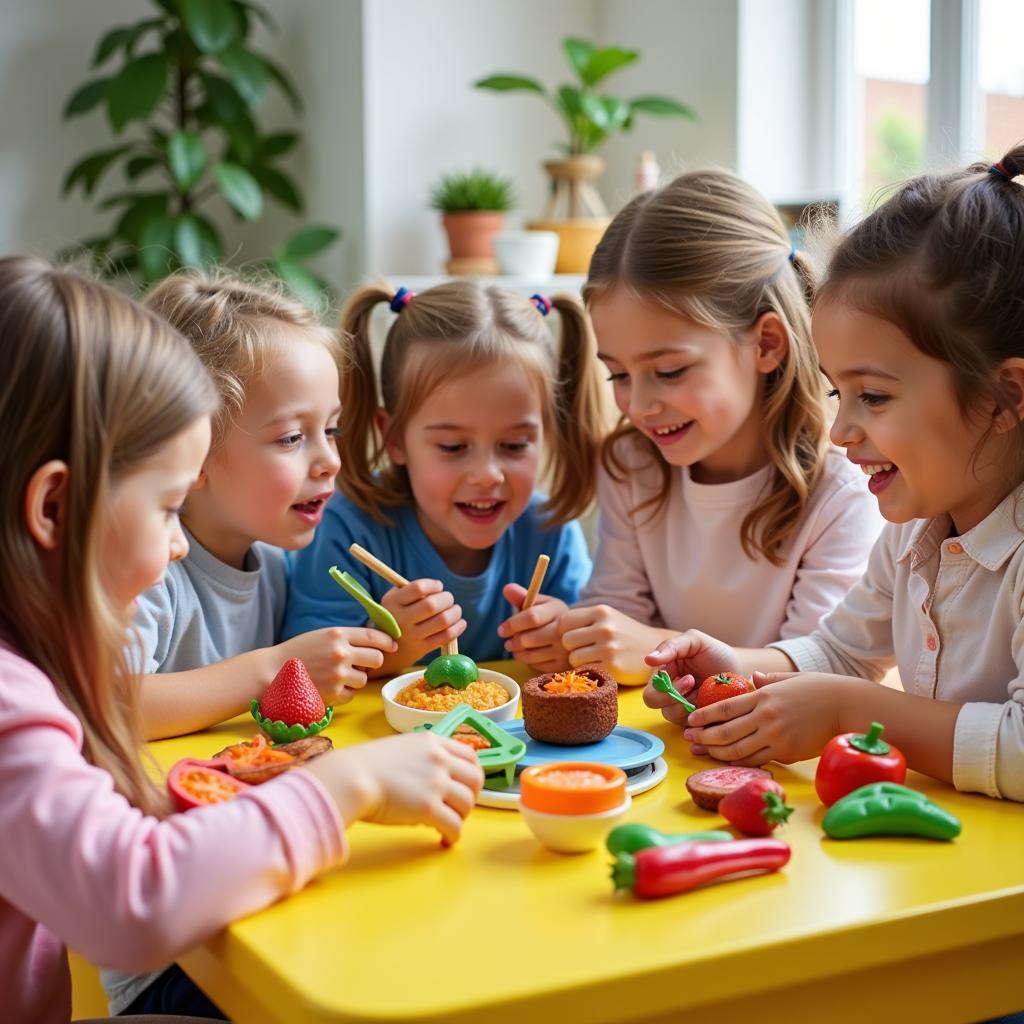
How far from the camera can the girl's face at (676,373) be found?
1.62 metres

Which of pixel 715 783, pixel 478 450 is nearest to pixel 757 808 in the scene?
pixel 715 783

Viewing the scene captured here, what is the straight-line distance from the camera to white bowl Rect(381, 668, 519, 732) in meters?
1.23

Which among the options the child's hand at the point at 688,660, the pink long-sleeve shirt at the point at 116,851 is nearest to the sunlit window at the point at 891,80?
the child's hand at the point at 688,660

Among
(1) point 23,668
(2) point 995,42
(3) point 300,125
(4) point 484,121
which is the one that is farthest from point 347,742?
(3) point 300,125

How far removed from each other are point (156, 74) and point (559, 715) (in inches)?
109

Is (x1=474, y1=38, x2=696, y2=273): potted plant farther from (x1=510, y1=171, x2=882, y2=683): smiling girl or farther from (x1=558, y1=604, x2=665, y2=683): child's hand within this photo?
(x1=558, y1=604, x2=665, y2=683): child's hand

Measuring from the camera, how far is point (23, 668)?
89 cm

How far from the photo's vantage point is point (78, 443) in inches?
35.4

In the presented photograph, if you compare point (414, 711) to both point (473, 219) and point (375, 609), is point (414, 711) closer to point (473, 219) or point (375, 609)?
point (375, 609)

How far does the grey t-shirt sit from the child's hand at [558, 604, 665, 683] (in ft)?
1.36

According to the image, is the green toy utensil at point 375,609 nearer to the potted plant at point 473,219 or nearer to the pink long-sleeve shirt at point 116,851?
the pink long-sleeve shirt at point 116,851

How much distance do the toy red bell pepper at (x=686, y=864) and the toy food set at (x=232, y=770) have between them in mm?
296

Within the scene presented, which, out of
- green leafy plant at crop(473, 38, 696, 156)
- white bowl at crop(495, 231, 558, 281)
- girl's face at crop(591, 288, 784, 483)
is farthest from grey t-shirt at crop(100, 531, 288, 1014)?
green leafy plant at crop(473, 38, 696, 156)

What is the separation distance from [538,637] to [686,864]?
668mm
